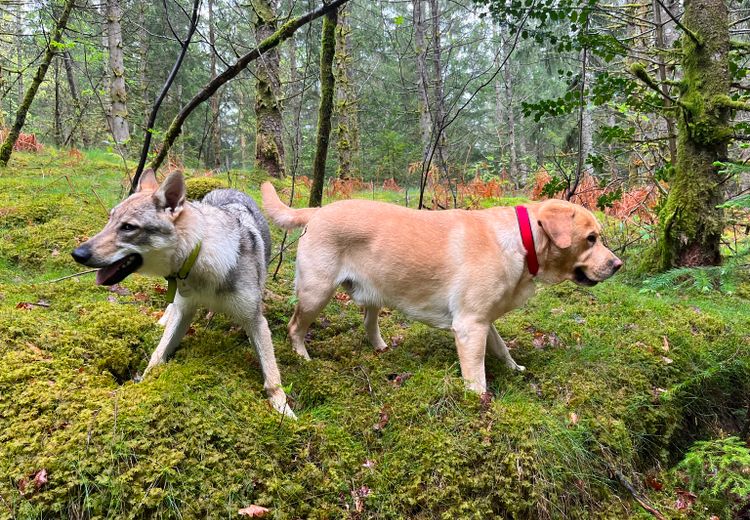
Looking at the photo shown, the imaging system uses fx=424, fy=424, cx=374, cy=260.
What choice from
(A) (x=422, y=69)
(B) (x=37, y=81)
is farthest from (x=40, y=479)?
(B) (x=37, y=81)

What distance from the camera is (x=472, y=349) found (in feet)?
11.8

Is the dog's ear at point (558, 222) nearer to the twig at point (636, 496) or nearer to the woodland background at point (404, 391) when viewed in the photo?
the woodland background at point (404, 391)

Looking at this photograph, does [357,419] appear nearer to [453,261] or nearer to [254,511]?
[254,511]

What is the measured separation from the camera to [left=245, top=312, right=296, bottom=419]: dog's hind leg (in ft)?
10.4

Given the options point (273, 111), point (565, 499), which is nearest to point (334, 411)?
point (565, 499)

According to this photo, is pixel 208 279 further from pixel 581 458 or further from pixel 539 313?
pixel 539 313

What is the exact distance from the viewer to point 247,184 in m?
9.90

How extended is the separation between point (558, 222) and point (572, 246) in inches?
10.7

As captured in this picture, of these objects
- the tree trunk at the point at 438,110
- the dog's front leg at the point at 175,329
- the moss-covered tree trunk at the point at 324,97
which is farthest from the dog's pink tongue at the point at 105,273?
the tree trunk at the point at 438,110

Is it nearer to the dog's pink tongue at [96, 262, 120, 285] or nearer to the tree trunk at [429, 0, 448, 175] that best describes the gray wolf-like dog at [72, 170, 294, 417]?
the dog's pink tongue at [96, 262, 120, 285]

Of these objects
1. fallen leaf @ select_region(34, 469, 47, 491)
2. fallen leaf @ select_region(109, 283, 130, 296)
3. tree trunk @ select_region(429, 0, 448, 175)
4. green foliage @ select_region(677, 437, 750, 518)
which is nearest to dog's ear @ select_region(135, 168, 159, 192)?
fallen leaf @ select_region(109, 283, 130, 296)

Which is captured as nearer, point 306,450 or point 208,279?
point 306,450

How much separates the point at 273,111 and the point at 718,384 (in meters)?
9.61

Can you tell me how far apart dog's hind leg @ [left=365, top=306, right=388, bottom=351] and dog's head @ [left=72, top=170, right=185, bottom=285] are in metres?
2.12
